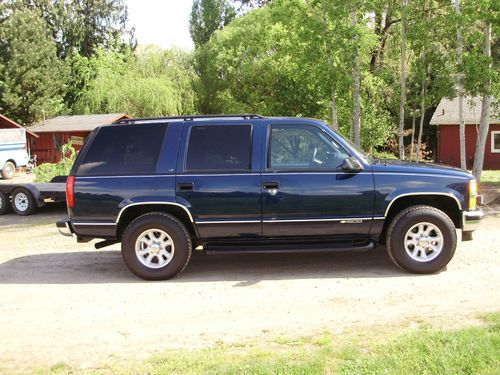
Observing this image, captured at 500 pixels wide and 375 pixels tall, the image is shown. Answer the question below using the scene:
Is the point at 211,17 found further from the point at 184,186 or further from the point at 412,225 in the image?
the point at 412,225

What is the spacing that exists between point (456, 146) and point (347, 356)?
2665 cm

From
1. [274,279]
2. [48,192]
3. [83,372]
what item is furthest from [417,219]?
[48,192]

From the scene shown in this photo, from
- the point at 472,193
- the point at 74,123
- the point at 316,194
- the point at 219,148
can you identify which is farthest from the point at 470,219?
the point at 74,123

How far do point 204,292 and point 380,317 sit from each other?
6.59 feet

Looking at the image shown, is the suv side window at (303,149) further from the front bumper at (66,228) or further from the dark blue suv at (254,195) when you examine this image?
the front bumper at (66,228)

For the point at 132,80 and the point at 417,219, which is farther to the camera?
the point at 132,80

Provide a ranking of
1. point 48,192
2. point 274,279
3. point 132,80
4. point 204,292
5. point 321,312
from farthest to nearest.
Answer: point 132,80 < point 48,192 < point 274,279 < point 204,292 < point 321,312

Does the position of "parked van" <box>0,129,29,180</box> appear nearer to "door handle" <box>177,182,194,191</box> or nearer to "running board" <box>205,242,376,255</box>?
"door handle" <box>177,182,194,191</box>

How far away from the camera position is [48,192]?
12.6m

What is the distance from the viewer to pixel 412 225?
6.71 metres

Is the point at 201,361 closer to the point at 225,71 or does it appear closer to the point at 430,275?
the point at 430,275

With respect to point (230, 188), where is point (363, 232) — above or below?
below

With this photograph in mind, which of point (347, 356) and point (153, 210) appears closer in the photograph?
point (347, 356)

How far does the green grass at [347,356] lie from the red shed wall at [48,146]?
3329 centimetres
